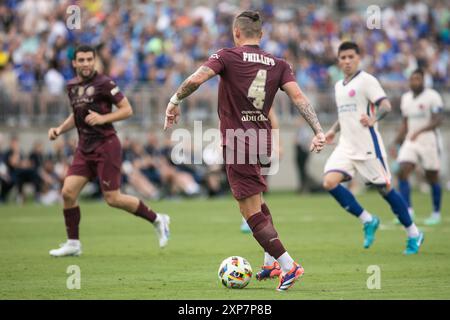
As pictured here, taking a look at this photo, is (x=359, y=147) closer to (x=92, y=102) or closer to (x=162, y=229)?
(x=162, y=229)

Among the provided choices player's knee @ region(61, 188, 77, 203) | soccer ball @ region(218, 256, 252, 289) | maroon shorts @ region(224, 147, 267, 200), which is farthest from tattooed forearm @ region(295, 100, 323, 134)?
player's knee @ region(61, 188, 77, 203)

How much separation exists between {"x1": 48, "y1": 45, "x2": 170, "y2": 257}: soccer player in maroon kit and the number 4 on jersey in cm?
377

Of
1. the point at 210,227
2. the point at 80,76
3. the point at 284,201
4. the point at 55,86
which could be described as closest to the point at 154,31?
the point at 55,86

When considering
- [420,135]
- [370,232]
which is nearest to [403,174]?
[420,135]

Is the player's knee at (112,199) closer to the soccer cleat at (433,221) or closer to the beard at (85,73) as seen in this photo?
the beard at (85,73)

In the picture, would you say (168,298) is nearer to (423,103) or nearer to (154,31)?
(423,103)

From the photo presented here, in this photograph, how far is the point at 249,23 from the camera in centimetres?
990

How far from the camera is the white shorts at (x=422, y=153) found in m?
18.6

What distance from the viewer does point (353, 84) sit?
13.8m

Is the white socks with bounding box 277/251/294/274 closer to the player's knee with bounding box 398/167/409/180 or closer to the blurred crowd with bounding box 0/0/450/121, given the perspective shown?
the player's knee with bounding box 398/167/409/180

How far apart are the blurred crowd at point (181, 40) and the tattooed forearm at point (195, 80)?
16545 mm

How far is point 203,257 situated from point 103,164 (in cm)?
200

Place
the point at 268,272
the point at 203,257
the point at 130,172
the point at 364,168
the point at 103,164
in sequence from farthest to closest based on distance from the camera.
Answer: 1. the point at 130,172
2. the point at 364,168
3. the point at 103,164
4. the point at 203,257
5. the point at 268,272

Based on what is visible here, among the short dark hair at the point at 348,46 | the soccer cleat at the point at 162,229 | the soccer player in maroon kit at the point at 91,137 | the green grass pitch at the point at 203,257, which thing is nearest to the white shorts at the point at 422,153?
the green grass pitch at the point at 203,257
